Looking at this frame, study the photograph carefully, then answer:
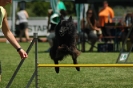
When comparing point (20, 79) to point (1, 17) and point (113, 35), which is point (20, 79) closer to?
point (1, 17)

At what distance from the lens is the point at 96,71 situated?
10180mm

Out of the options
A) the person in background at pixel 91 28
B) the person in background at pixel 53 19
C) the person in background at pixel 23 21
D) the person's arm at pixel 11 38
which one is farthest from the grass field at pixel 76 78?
the person in background at pixel 23 21

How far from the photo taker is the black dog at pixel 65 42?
9547 millimetres

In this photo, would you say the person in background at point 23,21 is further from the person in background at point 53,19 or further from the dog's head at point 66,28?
the dog's head at point 66,28

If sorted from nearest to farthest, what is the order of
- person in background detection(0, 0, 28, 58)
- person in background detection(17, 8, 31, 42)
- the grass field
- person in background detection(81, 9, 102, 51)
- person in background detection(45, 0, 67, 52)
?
person in background detection(0, 0, 28, 58) → the grass field → person in background detection(45, 0, 67, 52) → person in background detection(81, 9, 102, 51) → person in background detection(17, 8, 31, 42)

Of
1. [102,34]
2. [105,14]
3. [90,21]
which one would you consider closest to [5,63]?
[90,21]

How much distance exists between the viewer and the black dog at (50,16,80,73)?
955cm

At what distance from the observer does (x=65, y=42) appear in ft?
31.8

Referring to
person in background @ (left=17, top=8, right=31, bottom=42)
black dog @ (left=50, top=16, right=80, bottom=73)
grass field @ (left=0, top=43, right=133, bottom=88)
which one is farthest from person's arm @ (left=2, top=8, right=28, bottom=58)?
person in background @ (left=17, top=8, right=31, bottom=42)

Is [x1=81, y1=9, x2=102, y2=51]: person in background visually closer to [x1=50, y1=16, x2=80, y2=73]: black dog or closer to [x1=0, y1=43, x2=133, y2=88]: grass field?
[x1=0, y1=43, x2=133, y2=88]: grass field

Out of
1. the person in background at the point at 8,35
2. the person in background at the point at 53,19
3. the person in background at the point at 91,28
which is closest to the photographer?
the person in background at the point at 8,35

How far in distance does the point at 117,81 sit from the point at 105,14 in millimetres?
11632

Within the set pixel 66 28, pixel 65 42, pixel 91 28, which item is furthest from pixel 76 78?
pixel 91 28

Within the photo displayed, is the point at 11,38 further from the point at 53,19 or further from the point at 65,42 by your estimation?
the point at 53,19
